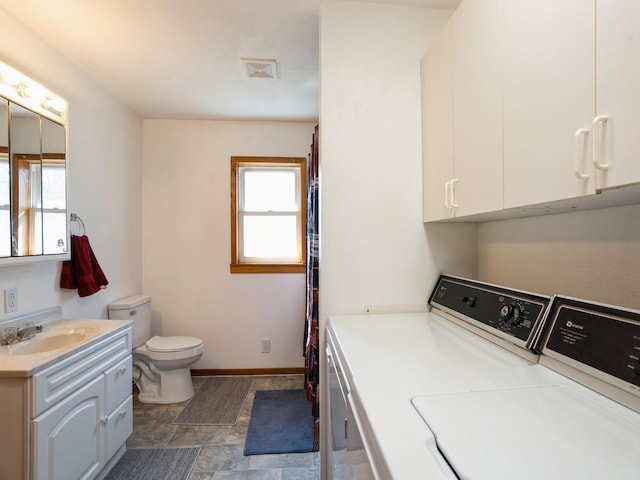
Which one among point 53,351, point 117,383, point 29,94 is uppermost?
point 29,94

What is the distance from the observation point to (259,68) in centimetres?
203

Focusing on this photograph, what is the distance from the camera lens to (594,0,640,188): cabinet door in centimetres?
60

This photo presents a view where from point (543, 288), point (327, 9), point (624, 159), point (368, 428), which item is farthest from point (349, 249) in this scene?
point (327, 9)

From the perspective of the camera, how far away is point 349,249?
150 centimetres

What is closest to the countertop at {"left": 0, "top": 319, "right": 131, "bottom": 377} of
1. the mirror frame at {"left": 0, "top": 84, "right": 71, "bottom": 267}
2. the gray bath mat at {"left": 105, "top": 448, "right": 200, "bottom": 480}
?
the mirror frame at {"left": 0, "top": 84, "right": 71, "bottom": 267}

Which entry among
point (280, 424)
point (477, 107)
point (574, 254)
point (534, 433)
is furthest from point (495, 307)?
point (280, 424)

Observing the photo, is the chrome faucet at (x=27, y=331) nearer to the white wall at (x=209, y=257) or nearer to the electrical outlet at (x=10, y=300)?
the electrical outlet at (x=10, y=300)

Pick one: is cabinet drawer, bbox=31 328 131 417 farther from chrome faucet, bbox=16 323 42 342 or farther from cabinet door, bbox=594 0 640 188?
cabinet door, bbox=594 0 640 188

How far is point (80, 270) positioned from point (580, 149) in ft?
8.24

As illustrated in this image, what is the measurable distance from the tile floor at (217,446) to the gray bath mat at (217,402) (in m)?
0.06

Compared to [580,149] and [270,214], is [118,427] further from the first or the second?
[580,149]

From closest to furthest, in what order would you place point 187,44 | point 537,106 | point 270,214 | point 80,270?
point 537,106 < point 187,44 < point 80,270 < point 270,214

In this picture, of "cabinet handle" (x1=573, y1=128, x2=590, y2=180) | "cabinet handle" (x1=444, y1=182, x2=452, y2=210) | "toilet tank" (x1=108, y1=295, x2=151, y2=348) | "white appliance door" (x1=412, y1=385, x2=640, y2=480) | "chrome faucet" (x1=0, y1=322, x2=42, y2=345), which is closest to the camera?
"white appliance door" (x1=412, y1=385, x2=640, y2=480)

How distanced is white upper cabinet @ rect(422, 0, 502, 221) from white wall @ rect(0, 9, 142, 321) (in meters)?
2.14
